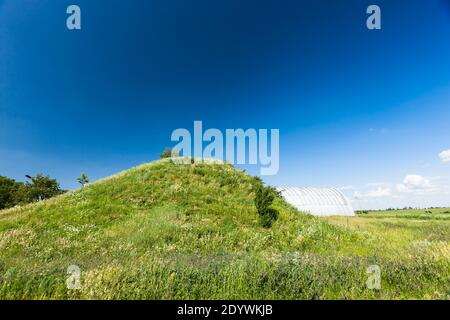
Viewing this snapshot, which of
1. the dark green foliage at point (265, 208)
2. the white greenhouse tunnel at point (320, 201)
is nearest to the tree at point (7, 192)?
the white greenhouse tunnel at point (320, 201)

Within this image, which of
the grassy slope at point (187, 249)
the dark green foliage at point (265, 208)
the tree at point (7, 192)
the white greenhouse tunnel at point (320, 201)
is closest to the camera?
the grassy slope at point (187, 249)

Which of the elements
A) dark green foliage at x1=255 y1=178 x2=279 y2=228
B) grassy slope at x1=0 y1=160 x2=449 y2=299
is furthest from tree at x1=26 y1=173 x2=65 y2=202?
dark green foliage at x1=255 y1=178 x2=279 y2=228

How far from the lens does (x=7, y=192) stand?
230 ft

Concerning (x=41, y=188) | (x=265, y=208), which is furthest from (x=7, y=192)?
(x=265, y=208)

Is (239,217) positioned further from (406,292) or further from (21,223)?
(21,223)

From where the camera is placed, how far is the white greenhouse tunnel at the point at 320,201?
189ft

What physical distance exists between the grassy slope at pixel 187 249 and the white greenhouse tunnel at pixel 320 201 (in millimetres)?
29081

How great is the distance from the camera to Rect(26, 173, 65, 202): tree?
7231 cm

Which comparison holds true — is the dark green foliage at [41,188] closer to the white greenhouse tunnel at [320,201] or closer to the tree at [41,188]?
the tree at [41,188]

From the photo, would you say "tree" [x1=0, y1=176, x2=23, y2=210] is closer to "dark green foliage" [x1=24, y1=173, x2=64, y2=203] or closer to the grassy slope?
"dark green foliage" [x1=24, y1=173, x2=64, y2=203]

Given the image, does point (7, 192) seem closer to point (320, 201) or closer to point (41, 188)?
point (41, 188)

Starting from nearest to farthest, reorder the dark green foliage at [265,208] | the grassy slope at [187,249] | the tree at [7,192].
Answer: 1. the grassy slope at [187,249]
2. the dark green foliage at [265,208]
3. the tree at [7,192]

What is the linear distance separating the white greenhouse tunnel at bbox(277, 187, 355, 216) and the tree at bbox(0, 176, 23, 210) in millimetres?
62971
